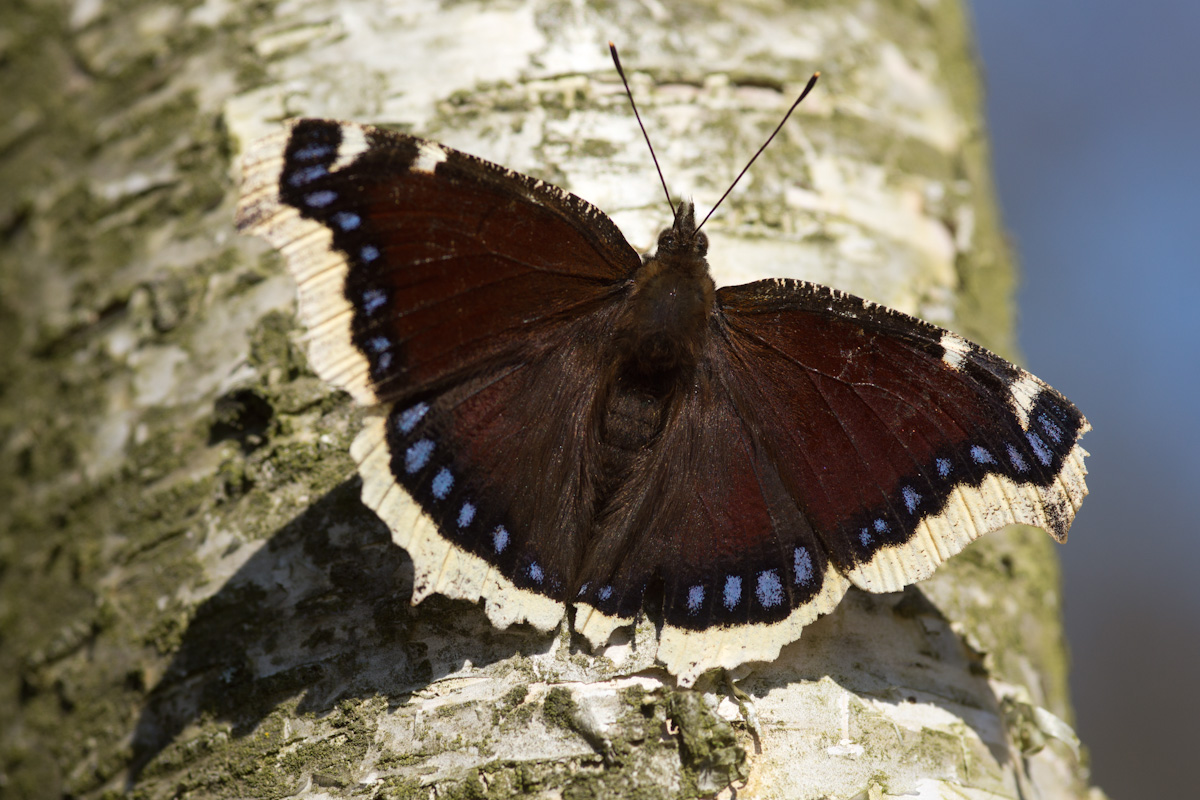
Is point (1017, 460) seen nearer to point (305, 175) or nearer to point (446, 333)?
point (446, 333)

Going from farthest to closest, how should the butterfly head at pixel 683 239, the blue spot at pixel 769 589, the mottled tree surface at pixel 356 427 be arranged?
the butterfly head at pixel 683 239, the blue spot at pixel 769 589, the mottled tree surface at pixel 356 427

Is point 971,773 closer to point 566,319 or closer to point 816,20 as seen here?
point 566,319

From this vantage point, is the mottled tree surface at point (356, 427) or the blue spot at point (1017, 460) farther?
the blue spot at point (1017, 460)

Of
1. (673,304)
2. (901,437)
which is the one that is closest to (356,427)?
(673,304)

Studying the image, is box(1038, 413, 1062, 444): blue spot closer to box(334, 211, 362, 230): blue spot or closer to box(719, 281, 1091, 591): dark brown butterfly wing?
box(719, 281, 1091, 591): dark brown butterfly wing

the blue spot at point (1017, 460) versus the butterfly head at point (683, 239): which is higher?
the butterfly head at point (683, 239)

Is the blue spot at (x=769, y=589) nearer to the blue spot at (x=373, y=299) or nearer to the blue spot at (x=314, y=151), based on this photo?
the blue spot at (x=373, y=299)

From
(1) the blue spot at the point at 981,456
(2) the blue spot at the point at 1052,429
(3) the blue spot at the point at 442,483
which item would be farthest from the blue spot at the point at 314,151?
(2) the blue spot at the point at 1052,429
